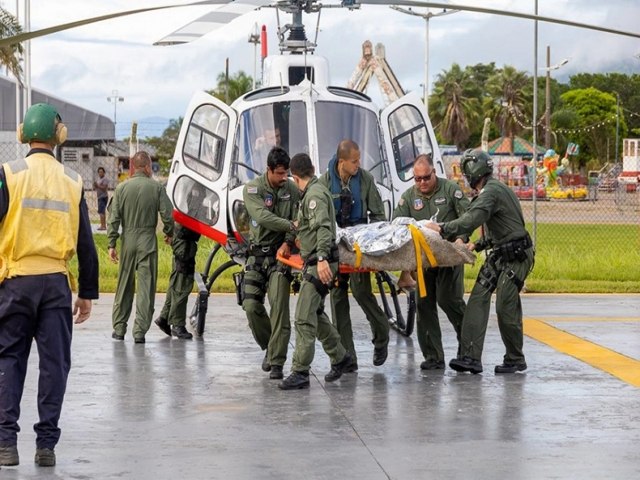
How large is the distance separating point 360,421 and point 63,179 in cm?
267

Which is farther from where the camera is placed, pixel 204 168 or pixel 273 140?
pixel 204 168

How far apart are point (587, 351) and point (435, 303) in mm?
1917

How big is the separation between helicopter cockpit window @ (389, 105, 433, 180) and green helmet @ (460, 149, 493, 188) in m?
2.94

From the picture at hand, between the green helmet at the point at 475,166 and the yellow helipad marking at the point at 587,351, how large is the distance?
6.50 feet

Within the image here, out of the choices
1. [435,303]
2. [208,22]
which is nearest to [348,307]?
[435,303]

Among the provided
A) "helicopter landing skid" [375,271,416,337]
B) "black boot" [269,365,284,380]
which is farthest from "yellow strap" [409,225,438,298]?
"helicopter landing skid" [375,271,416,337]

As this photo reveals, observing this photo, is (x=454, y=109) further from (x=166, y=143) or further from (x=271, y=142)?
(x=271, y=142)

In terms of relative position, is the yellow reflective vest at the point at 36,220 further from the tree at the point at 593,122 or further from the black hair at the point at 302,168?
the tree at the point at 593,122

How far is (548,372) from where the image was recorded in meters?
10.6

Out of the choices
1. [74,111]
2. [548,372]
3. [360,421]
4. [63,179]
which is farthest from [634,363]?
[74,111]

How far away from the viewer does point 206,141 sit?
44.0 feet

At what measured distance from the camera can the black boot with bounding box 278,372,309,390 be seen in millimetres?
9617

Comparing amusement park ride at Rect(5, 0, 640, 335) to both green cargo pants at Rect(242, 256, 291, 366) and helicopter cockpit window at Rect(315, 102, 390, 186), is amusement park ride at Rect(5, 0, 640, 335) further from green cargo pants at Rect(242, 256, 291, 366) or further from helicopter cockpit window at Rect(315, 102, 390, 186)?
green cargo pants at Rect(242, 256, 291, 366)

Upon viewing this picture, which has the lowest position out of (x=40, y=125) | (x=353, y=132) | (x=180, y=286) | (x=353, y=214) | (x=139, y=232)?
(x=180, y=286)
